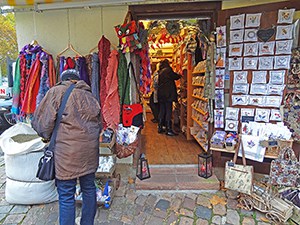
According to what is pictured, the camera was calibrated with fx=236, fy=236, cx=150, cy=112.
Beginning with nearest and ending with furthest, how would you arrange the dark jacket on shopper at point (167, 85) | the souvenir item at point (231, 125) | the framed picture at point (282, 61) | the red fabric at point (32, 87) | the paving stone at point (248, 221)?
the paving stone at point (248, 221) → the framed picture at point (282, 61) → the souvenir item at point (231, 125) → the red fabric at point (32, 87) → the dark jacket on shopper at point (167, 85)

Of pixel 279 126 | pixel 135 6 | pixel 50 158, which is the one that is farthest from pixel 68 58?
pixel 279 126

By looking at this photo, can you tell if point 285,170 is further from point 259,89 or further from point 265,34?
point 265,34

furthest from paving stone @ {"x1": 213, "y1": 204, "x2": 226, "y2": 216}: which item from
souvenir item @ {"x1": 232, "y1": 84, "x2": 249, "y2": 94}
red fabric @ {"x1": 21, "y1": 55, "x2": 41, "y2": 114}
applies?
red fabric @ {"x1": 21, "y1": 55, "x2": 41, "y2": 114}

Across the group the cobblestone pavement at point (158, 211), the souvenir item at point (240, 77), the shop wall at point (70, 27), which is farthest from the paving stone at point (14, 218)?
the souvenir item at point (240, 77)

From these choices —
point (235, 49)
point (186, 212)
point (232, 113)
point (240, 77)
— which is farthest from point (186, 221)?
point (235, 49)

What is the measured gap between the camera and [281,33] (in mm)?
2725

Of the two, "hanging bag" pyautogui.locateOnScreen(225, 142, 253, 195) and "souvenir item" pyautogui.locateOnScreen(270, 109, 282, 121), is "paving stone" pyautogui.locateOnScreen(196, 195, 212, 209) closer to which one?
"hanging bag" pyautogui.locateOnScreen(225, 142, 253, 195)

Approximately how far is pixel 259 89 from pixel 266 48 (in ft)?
1.61

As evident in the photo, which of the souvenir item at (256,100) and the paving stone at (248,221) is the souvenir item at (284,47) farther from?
the paving stone at (248,221)

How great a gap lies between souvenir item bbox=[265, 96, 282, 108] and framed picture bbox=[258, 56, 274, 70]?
361 millimetres

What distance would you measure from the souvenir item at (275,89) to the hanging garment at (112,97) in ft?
6.29

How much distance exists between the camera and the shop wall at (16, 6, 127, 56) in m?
3.30

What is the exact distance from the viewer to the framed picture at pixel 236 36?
291 cm

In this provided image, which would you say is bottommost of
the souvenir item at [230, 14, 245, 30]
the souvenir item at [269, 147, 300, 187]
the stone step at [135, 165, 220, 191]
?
the stone step at [135, 165, 220, 191]
